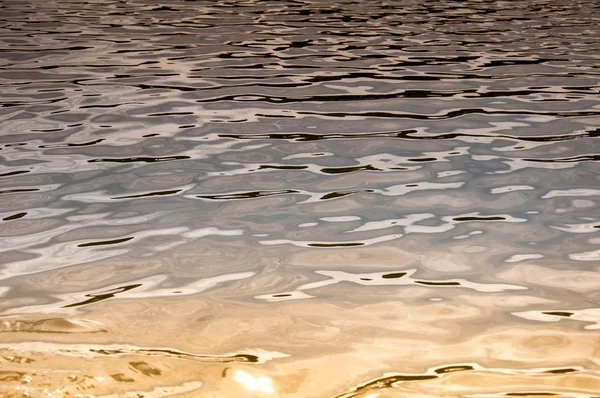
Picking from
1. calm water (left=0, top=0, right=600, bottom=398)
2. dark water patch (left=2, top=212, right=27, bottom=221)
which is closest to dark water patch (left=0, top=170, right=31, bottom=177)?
calm water (left=0, top=0, right=600, bottom=398)

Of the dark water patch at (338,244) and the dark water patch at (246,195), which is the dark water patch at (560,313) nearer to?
the dark water patch at (338,244)

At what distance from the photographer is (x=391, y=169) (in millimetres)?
3055

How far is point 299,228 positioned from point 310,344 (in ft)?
2.49

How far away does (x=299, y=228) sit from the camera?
2.45 metres

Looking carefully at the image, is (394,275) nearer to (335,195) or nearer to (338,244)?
(338,244)

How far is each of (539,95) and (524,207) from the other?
6.48 ft

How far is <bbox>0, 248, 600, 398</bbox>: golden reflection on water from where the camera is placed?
1.55 m

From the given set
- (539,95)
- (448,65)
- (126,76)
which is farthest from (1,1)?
(539,95)

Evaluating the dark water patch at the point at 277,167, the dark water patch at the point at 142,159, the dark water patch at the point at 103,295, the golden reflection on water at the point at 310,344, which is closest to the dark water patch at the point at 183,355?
the golden reflection on water at the point at 310,344

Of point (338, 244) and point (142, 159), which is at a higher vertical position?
point (142, 159)

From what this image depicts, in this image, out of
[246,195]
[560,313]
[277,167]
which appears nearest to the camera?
[560,313]

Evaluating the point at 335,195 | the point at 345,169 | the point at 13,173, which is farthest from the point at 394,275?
the point at 13,173

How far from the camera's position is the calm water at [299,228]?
164 centimetres

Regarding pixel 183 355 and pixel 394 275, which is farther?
pixel 394 275
